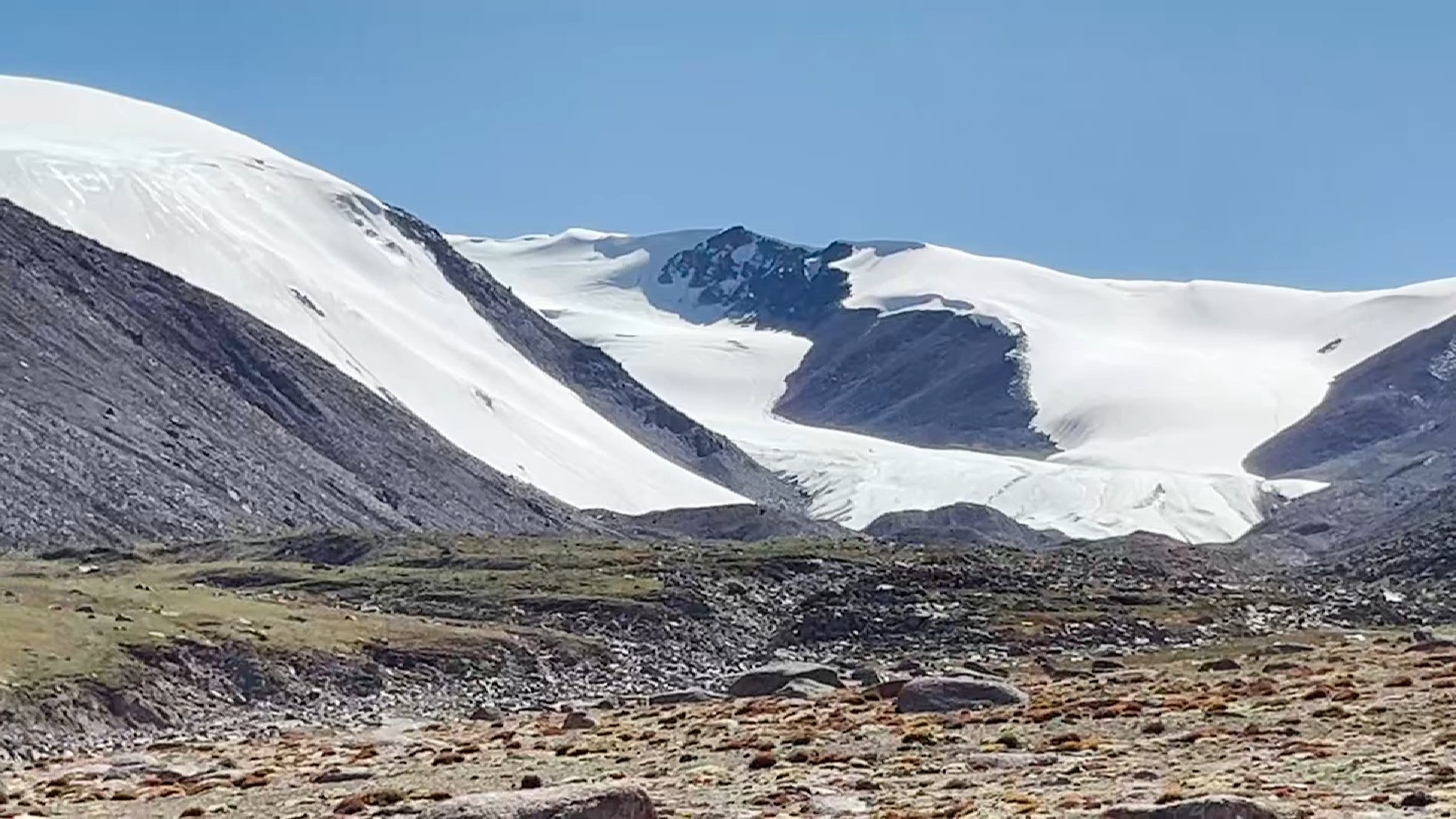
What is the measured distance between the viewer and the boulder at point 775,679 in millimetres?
57375

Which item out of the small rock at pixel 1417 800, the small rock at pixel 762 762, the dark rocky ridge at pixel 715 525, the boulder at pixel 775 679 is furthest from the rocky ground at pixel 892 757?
the dark rocky ridge at pixel 715 525

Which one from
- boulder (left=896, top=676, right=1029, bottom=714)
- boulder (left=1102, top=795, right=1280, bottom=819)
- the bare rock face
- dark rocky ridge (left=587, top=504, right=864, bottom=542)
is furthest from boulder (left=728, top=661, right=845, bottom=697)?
dark rocky ridge (left=587, top=504, right=864, bottom=542)

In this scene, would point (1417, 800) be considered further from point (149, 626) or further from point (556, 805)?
point (149, 626)

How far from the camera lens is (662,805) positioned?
29.4 metres

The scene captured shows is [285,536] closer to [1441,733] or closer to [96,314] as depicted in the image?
[96,314]

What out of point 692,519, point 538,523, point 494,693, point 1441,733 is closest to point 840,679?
point 494,693

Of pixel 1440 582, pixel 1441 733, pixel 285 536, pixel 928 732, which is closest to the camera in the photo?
pixel 1441 733

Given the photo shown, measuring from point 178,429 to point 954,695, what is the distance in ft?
372

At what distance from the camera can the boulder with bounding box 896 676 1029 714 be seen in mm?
43156

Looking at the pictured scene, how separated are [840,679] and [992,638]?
95.4ft

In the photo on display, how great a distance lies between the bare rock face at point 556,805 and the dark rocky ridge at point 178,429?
329ft

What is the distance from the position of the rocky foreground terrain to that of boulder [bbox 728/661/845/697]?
0.48 feet

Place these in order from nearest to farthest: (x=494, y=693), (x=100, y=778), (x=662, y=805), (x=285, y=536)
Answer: (x=662, y=805) → (x=100, y=778) → (x=494, y=693) → (x=285, y=536)

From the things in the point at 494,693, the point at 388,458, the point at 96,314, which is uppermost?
the point at 96,314
